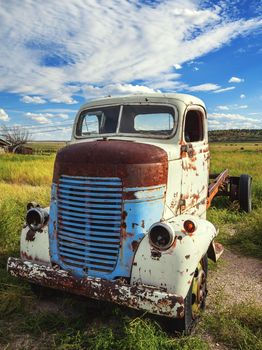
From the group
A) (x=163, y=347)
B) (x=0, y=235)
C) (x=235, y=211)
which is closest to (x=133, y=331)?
(x=163, y=347)

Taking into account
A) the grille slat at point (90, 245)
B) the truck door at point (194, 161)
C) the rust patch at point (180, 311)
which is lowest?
the rust patch at point (180, 311)

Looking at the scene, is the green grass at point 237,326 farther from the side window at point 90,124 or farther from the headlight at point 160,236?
the side window at point 90,124

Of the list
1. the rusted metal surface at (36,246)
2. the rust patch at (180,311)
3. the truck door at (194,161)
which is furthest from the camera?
the truck door at (194,161)

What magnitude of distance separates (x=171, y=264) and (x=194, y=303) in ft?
2.66

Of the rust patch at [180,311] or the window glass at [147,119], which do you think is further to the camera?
the window glass at [147,119]

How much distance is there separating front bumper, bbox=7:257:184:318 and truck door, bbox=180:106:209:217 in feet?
4.33

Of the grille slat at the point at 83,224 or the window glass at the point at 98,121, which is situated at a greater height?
the window glass at the point at 98,121

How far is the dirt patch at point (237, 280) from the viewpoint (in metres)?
4.36

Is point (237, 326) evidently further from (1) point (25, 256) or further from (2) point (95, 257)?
(1) point (25, 256)

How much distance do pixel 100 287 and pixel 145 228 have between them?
2.20 ft

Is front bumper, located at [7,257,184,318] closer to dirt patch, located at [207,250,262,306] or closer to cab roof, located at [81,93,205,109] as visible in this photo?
dirt patch, located at [207,250,262,306]

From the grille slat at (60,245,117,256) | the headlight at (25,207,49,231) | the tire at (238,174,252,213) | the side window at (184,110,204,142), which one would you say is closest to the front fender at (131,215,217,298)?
the grille slat at (60,245,117,256)

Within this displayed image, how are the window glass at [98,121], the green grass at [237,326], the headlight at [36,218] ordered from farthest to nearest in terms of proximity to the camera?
the window glass at [98,121] → the headlight at [36,218] → the green grass at [237,326]

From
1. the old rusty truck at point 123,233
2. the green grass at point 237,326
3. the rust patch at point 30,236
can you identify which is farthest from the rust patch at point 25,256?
the green grass at point 237,326
